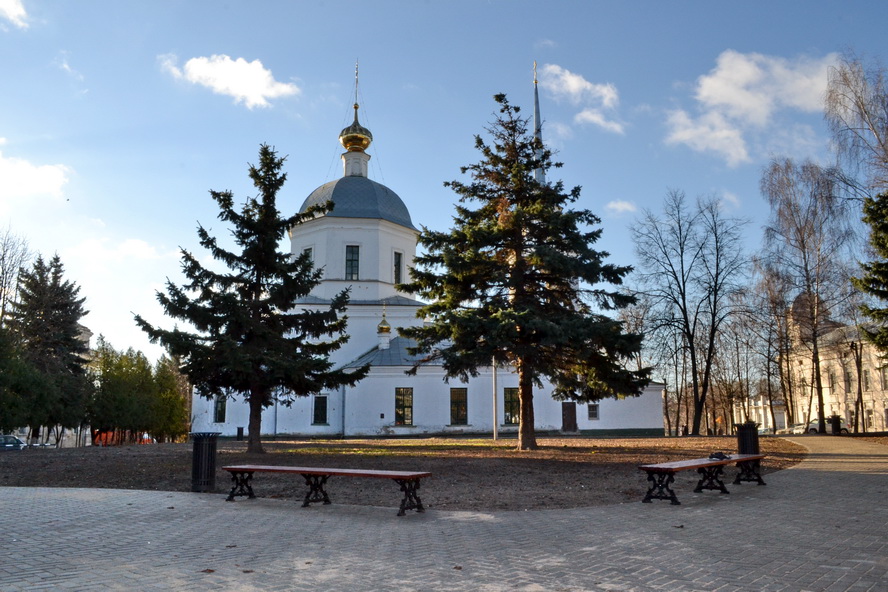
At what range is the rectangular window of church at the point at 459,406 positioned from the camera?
3862cm

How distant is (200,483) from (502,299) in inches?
425

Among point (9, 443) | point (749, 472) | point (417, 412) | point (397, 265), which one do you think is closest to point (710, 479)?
point (749, 472)

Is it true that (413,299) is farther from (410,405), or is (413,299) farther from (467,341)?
(467,341)

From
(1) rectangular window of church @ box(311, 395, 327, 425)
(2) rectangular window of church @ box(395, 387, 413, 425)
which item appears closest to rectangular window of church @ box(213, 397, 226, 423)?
(1) rectangular window of church @ box(311, 395, 327, 425)

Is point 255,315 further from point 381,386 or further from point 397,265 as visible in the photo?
point 397,265

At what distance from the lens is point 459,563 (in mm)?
6418

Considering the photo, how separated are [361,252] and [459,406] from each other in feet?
36.7

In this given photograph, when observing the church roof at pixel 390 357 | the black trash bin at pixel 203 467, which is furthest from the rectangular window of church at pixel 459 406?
the black trash bin at pixel 203 467

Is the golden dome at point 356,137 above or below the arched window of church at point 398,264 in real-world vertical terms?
above

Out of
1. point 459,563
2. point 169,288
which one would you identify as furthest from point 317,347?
point 459,563

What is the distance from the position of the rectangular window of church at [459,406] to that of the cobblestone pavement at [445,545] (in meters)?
27.9

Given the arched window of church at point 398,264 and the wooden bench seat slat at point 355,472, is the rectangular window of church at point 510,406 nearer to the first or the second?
the arched window of church at point 398,264

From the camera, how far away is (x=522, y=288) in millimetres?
20156

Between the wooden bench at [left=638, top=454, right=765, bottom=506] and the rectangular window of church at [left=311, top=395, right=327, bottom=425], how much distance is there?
2875 centimetres
